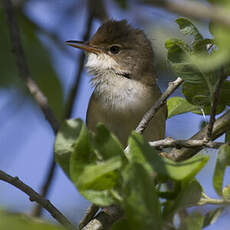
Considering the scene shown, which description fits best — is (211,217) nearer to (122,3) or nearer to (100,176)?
(100,176)

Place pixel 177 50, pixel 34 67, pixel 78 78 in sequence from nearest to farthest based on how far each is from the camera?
pixel 177 50 < pixel 34 67 < pixel 78 78

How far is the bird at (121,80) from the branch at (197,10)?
2647 mm

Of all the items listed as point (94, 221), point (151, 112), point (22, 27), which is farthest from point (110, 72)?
point (94, 221)

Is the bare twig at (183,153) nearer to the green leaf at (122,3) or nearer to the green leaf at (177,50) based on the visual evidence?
the green leaf at (177,50)

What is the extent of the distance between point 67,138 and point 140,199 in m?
0.35

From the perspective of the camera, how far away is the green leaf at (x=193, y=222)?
1.63 meters

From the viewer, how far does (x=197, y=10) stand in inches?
47.8

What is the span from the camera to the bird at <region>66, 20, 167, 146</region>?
422 centimetres

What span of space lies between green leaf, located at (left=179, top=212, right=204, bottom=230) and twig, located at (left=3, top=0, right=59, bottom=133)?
217 centimetres

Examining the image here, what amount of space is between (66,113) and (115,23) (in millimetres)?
1144

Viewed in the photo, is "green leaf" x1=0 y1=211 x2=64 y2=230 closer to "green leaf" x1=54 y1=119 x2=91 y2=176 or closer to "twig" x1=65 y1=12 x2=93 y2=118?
"green leaf" x1=54 y1=119 x2=91 y2=176

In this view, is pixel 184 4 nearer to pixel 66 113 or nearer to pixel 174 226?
pixel 174 226

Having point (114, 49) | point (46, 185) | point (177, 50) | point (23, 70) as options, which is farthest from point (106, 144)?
point (114, 49)

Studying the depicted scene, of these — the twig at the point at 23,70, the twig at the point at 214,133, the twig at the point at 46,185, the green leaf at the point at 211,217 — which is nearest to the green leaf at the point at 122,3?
the twig at the point at 23,70
